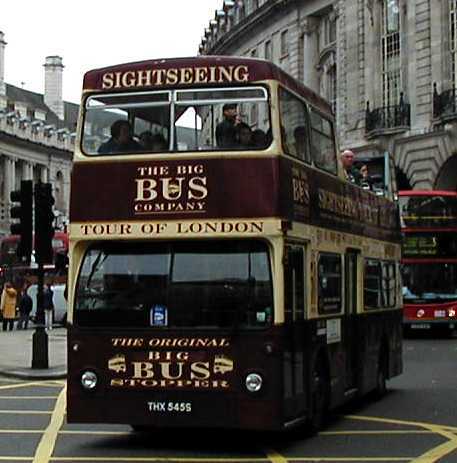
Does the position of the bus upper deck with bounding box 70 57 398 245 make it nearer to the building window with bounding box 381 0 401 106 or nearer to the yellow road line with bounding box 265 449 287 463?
the yellow road line with bounding box 265 449 287 463

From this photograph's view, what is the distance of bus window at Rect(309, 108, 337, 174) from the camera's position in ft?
41.9

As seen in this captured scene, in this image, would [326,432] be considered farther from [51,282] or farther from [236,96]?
[51,282]

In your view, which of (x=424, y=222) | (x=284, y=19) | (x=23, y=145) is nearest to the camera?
(x=424, y=222)

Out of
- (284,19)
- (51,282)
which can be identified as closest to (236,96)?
(51,282)

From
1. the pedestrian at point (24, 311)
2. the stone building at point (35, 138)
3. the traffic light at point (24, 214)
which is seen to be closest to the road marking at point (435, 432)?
the traffic light at point (24, 214)

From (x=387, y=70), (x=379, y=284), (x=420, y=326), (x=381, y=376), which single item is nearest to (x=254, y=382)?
(x=379, y=284)

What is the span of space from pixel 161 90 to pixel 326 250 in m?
2.79

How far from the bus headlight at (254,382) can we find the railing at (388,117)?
3963 centimetres

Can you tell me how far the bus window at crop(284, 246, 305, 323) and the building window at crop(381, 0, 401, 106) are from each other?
39519 mm

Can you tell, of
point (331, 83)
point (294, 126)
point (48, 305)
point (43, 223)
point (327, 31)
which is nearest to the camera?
point (294, 126)

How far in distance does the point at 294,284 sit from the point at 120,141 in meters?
2.41

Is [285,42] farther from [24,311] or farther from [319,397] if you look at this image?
[319,397]

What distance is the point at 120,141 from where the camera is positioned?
11625 millimetres

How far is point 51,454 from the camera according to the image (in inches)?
439
